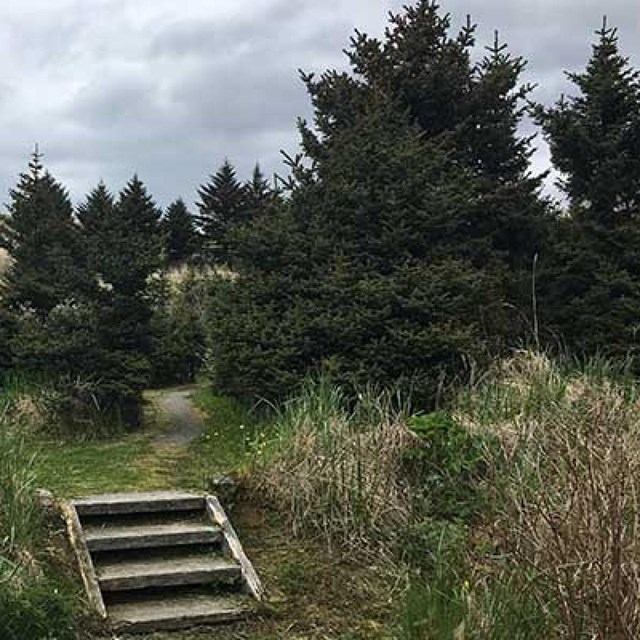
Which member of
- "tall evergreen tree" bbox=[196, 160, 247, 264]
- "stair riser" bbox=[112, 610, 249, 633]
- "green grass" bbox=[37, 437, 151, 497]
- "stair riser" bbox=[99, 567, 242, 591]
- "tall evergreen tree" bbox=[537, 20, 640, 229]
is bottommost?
"stair riser" bbox=[112, 610, 249, 633]

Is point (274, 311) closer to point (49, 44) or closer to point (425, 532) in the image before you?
point (49, 44)

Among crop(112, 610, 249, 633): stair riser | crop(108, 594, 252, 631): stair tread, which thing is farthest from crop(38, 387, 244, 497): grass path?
crop(112, 610, 249, 633): stair riser

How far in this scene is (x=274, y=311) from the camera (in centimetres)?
855

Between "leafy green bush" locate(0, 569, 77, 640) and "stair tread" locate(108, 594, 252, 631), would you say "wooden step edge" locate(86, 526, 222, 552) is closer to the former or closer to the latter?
"stair tread" locate(108, 594, 252, 631)

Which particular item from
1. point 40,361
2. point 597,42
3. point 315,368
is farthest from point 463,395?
point 597,42

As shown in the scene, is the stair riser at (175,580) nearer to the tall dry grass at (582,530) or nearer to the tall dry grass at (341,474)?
the tall dry grass at (341,474)

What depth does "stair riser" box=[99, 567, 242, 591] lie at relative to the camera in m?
4.87

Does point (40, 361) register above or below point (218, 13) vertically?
below

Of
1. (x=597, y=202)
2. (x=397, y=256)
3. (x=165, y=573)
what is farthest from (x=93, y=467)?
(x=597, y=202)

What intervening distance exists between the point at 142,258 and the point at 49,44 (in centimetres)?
225

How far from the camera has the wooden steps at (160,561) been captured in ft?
15.5

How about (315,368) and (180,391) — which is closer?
(315,368)

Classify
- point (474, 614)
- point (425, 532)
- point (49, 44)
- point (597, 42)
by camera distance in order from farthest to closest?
1. point (597, 42)
2. point (49, 44)
3. point (425, 532)
4. point (474, 614)

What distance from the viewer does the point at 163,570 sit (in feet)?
16.5
